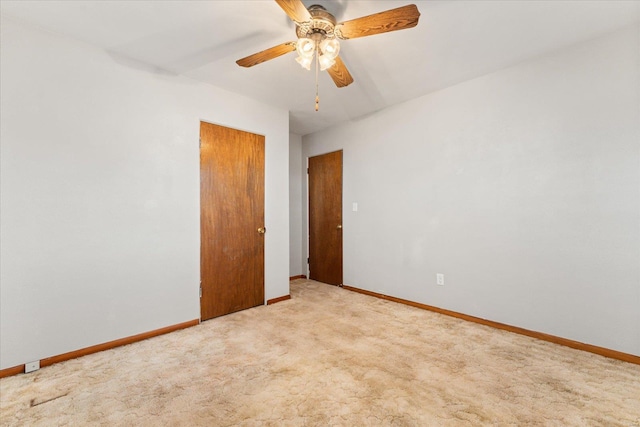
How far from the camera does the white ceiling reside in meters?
1.88

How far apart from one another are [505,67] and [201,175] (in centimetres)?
316

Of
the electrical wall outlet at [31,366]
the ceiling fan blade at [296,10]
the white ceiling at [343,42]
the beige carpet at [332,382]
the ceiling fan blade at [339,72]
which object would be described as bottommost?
the beige carpet at [332,382]

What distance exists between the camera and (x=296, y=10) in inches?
62.0

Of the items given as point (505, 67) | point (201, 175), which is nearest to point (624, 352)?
point (505, 67)

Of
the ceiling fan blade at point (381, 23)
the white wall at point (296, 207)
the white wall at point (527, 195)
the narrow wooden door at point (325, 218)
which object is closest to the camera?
the ceiling fan blade at point (381, 23)

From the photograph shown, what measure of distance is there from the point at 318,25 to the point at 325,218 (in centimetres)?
305

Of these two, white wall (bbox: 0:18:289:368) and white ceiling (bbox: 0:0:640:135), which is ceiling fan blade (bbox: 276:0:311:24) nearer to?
white ceiling (bbox: 0:0:640:135)

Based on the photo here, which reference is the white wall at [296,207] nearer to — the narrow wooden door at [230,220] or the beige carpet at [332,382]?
the narrow wooden door at [230,220]

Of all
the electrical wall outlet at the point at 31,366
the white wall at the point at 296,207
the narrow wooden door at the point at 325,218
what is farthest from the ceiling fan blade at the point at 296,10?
the white wall at the point at 296,207

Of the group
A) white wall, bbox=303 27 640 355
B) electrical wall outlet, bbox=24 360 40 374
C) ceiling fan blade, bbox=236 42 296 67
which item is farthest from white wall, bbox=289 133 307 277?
electrical wall outlet, bbox=24 360 40 374

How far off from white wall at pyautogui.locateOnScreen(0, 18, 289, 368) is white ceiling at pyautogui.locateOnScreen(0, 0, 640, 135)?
26 cm

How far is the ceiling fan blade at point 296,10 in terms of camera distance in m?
1.50

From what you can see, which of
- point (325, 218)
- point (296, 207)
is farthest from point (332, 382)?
point (296, 207)

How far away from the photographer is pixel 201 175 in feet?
9.77
